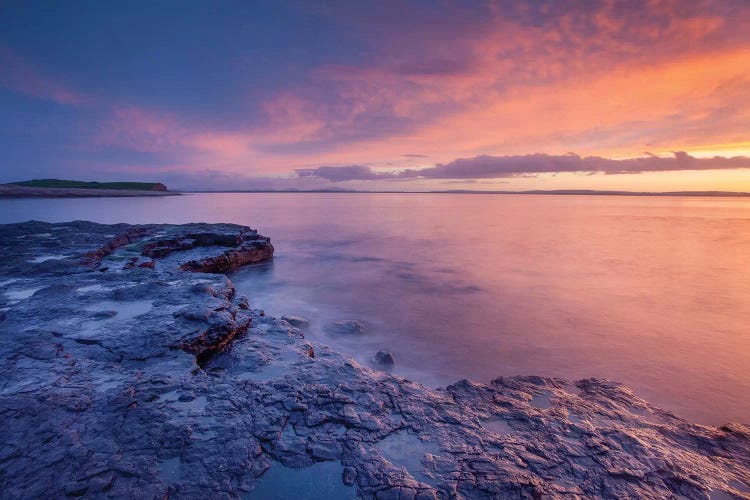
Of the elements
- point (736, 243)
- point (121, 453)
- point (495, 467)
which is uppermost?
point (121, 453)

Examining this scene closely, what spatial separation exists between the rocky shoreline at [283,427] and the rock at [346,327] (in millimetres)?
2203

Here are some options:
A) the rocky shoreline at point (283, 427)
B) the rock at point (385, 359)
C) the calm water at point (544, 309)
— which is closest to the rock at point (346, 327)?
the calm water at point (544, 309)

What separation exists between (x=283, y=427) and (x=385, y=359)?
3.31 m

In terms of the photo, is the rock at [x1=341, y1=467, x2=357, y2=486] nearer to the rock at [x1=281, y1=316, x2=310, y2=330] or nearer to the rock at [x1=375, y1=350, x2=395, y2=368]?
the rock at [x1=375, y1=350, x2=395, y2=368]

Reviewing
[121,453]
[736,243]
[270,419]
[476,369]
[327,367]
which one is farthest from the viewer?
[736,243]

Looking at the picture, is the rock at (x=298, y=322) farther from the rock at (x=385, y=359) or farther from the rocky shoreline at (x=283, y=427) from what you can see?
the rock at (x=385, y=359)

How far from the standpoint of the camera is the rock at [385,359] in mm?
7004

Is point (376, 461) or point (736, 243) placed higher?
point (376, 461)

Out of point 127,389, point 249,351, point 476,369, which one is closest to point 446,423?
point 476,369

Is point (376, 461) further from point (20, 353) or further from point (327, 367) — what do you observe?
point (20, 353)

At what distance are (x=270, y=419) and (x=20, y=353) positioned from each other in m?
4.22

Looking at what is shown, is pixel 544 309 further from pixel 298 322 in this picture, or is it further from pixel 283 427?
pixel 283 427

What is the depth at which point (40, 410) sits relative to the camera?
12.5ft

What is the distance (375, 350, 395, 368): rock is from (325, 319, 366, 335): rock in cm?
171
